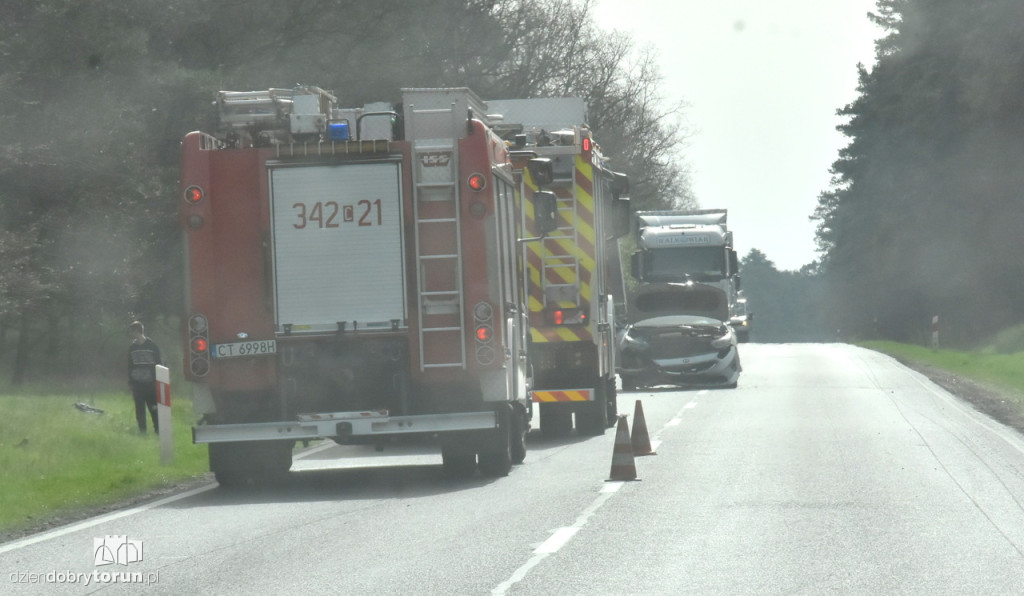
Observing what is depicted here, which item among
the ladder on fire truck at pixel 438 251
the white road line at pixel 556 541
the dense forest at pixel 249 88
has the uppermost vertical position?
the dense forest at pixel 249 88

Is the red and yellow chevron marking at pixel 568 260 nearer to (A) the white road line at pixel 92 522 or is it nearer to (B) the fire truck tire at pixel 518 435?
(B) the fire truck tire at pixel 518 435

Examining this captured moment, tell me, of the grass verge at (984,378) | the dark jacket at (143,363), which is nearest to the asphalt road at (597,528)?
the dark jacket at (143,363)

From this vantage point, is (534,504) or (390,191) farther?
(390,191)

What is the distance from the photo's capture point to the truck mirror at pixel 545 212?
51.2ft

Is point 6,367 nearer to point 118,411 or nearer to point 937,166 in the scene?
point 118,411

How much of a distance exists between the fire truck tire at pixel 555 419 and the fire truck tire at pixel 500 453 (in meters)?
4.94

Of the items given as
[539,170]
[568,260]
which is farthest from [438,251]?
[568,260]

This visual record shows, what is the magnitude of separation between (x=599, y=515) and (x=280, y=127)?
5.03 m

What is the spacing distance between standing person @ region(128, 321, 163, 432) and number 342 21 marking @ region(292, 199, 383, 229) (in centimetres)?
765

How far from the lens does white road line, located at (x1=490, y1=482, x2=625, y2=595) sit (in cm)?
857

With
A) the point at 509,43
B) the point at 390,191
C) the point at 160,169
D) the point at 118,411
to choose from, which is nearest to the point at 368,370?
the point at 390,191

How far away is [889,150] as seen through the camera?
74812 mm

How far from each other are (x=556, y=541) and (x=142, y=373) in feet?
39.1

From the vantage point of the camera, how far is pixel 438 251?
13.8 meters
